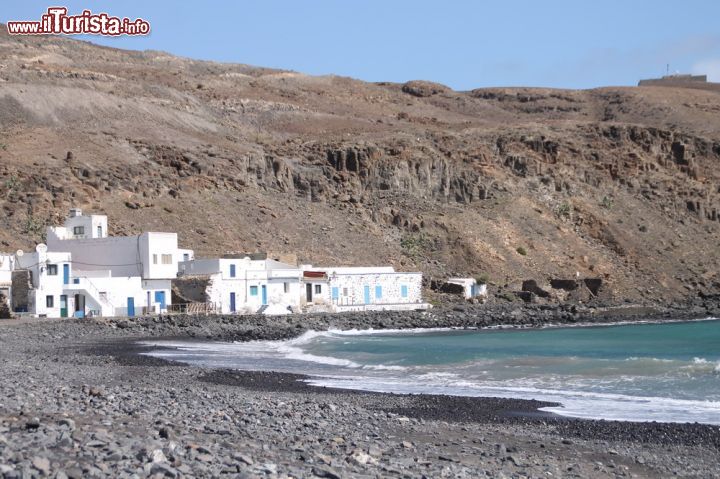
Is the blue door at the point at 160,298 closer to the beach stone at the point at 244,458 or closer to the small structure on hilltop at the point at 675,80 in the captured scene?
the beach stone at the point at 244,458

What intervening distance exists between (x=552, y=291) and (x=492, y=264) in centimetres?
445

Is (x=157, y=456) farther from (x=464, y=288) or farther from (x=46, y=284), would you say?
(x=464, y=288)

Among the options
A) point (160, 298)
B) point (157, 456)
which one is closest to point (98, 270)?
point (160, 298)

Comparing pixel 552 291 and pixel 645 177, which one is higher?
pixel 645 177

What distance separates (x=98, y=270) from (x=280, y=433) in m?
37.2

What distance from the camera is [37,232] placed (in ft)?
180

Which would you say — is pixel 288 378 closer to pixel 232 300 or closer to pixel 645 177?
pixel 232 300

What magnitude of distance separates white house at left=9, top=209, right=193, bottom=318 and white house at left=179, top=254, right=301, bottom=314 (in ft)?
5.79

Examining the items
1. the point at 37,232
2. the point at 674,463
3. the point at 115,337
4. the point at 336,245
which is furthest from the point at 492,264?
the point at 674,463

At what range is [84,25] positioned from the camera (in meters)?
72.6

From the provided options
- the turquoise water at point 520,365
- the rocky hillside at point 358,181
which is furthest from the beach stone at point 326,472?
the rocky hillside at point 358,181

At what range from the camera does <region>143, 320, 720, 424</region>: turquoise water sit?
20.7 m

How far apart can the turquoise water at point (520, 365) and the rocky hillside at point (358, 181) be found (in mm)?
20823

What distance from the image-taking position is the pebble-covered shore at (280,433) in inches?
412
